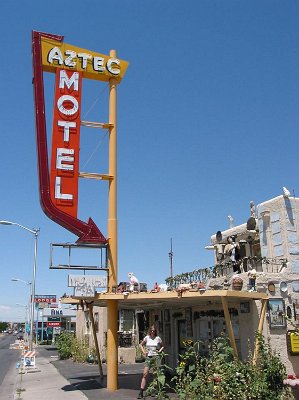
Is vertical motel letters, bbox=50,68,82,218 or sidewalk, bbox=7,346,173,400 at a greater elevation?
vertical motel letters, bbox=50,68,82,218

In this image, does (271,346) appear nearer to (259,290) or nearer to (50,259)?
(259,290)

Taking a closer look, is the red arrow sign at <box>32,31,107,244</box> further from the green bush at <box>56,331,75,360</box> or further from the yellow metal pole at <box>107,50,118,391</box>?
the green bush at <box>56,331,75,360</box>

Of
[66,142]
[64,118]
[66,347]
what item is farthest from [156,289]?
[66,347]

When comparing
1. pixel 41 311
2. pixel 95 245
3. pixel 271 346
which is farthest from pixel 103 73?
pixel 41 311

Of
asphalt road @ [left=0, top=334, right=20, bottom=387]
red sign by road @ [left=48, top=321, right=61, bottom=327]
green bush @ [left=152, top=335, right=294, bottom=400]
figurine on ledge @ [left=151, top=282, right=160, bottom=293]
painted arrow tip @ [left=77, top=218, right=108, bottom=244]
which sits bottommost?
asphalt road @ [left=0, top=334, right=20, bottom=387]

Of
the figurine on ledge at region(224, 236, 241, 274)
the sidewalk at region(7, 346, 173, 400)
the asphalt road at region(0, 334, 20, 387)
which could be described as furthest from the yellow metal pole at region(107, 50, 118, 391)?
the asphalt road at region(0, 334, 20, 387)

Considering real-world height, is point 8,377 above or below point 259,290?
below

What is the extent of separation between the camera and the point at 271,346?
38.5 feet

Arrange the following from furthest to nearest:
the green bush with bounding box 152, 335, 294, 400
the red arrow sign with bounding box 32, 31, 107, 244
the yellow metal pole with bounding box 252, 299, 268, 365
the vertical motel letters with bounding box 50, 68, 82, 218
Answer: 1. the vertical motel letters with bounding box 50, 68, 82, 218
2. the red arrow sign with bounding box 32, 31, 107, 244
3. the yellow metal pole with bounding box 252, 299, 268, 365
4. the green bush with bounding box 152, 335, 294, 400

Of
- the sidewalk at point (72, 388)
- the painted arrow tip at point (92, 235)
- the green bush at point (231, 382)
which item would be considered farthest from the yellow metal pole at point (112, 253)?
the green bush at point (231, 382)

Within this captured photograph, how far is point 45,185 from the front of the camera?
1398 cm

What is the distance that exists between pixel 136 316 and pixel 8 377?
880 centimetres

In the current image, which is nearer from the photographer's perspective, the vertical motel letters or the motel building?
the motel building

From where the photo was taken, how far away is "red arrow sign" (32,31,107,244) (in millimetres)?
13836
